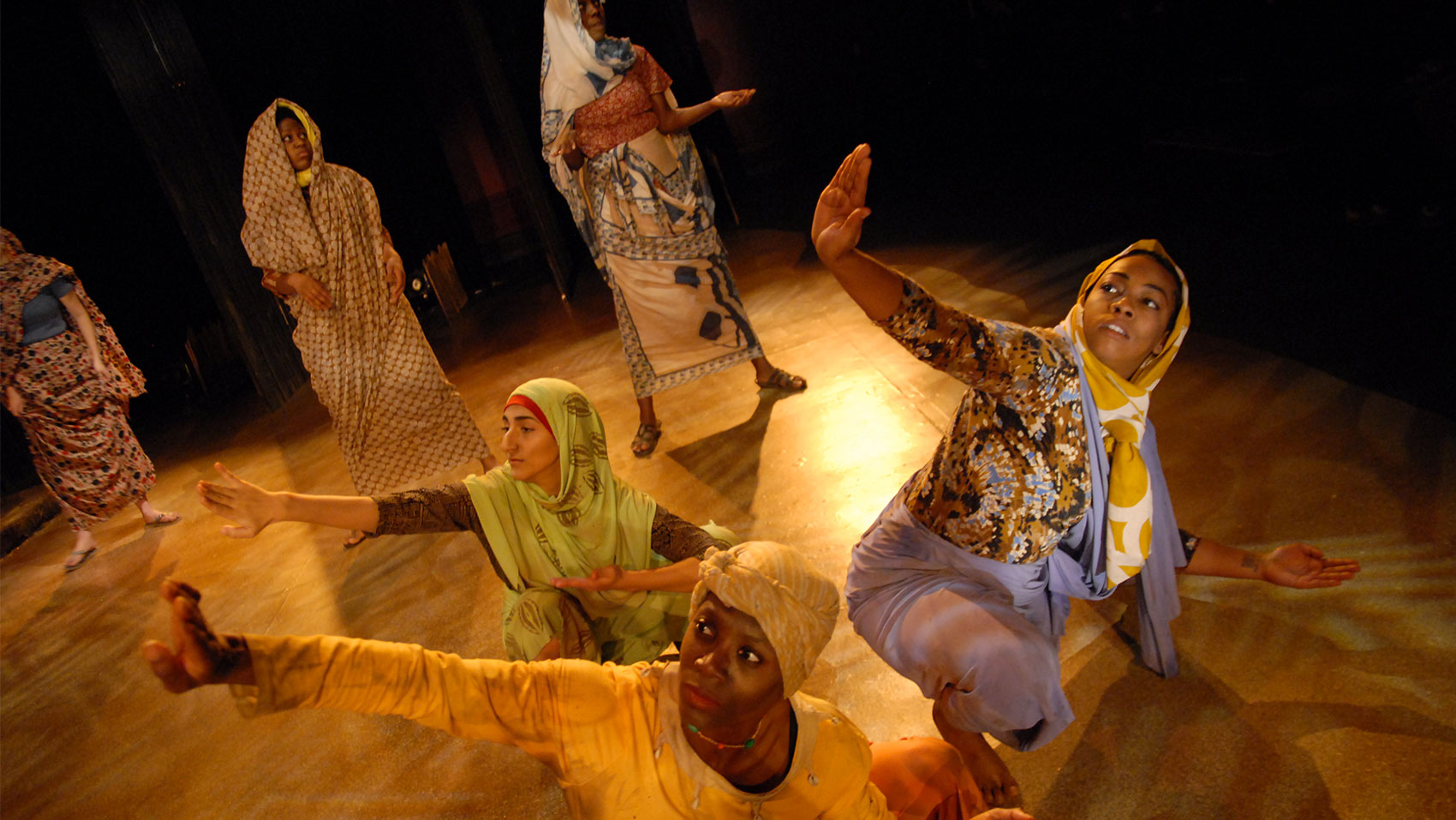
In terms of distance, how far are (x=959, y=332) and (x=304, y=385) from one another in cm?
612

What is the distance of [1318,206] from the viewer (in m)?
4.49

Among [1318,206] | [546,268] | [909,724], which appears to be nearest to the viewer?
[909,724]

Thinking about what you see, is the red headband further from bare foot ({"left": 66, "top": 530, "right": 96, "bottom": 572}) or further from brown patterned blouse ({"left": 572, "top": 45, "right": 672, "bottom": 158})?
bare foot ({"left": 66, "top": 530, "right": 96, "bottom": 572})

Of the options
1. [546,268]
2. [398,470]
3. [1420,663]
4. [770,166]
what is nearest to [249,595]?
[398,470]

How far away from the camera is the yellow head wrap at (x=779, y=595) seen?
1.33 meters

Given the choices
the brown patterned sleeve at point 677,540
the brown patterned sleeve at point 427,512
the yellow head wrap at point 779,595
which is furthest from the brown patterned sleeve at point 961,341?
the brown patterned sleeve at point 427,512

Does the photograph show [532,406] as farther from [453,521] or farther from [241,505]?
[241,505]

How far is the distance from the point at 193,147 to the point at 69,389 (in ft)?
8.26

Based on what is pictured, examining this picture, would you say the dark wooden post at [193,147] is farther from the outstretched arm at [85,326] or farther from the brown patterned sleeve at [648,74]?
the brown patterned sleeve at [648,74]

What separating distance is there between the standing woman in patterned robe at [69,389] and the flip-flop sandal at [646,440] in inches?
101

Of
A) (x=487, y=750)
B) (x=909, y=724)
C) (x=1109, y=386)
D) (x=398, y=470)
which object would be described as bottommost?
(x=909, y=724)

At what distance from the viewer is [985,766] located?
1884 millimetres

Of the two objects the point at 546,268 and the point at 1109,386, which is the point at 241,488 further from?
the point at 546,268

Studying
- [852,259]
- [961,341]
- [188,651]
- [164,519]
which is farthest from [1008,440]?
[164,519]
